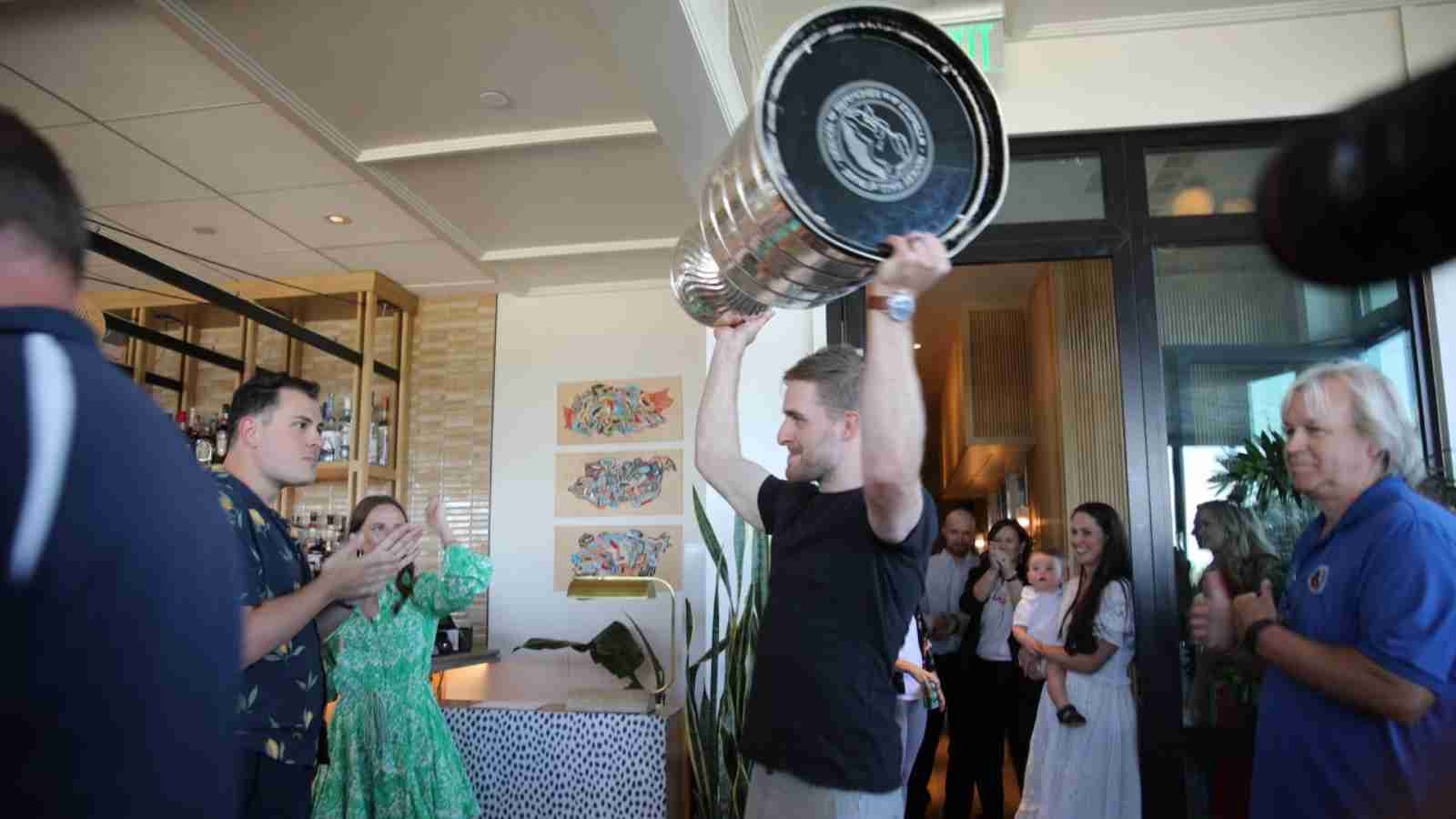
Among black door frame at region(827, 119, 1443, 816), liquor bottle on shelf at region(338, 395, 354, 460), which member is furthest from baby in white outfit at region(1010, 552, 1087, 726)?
liquor bottle on shelf at region(338, 395, 354, 460)

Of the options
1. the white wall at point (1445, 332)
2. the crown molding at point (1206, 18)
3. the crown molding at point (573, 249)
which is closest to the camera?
the white wall at point (1445, 332)

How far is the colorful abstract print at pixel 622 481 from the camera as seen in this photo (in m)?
5.52

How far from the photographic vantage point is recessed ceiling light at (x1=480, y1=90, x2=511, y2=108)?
3459mm

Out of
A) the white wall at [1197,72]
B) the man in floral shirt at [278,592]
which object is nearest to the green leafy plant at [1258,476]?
the white wall at [1197,72]

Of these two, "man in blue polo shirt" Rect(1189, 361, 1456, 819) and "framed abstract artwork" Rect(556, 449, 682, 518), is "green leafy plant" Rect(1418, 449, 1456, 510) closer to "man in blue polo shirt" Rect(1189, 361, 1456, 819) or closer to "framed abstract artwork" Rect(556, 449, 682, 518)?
"man in blue polo shirt" Rect(1189, 361, 1456, 819)

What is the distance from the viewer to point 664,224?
483cm

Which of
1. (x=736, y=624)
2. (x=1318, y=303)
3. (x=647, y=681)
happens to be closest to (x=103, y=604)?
(x=736, y=624)

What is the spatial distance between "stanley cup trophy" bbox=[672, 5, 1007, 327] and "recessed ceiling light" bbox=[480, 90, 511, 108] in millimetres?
2432

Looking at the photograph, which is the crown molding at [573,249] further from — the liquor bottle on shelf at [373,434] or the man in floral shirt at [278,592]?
the man in floral shirt at [278,592]

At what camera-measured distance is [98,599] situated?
0.63 meters

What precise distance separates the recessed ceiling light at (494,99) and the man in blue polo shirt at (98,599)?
114 inches

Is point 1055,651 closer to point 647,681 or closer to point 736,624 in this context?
point 736,624

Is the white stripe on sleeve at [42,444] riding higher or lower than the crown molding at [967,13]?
lower

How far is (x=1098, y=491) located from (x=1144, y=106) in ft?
7.53
